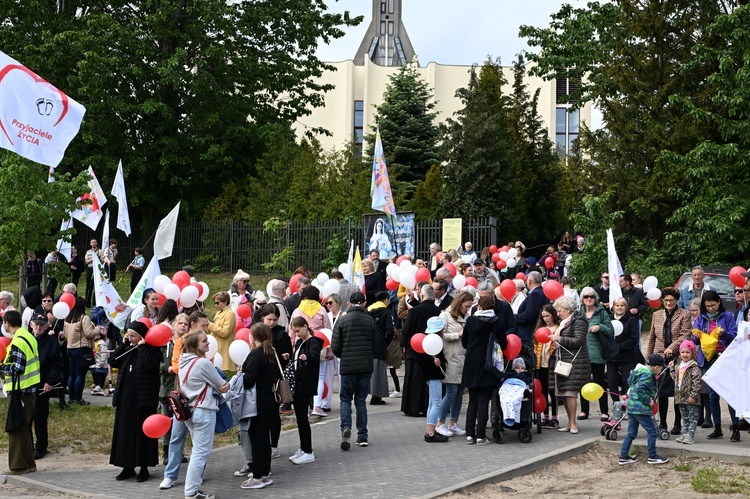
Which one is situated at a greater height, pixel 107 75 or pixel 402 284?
pixel 107 75

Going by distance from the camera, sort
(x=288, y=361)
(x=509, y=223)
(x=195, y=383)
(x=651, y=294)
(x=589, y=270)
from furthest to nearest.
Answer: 1. (x=509, y=223)
2. (x=589, y=270)
3. (x=651, y=294)
4. (x=288, y=361)
5. (x=195, y=383)

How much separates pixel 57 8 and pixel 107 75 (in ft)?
17.7

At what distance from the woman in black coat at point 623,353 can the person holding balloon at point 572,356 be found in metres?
0.69

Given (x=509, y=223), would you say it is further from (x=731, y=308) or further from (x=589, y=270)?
(x=731, y=308)

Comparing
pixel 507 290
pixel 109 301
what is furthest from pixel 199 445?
pixel 109 301

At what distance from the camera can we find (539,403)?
481 inches

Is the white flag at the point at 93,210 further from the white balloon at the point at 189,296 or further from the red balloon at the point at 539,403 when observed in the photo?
the red balloon at the point at 539,403

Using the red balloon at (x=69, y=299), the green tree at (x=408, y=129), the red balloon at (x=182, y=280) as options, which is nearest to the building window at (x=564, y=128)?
the green tree at (x=408, y=129)

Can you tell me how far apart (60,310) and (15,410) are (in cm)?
335

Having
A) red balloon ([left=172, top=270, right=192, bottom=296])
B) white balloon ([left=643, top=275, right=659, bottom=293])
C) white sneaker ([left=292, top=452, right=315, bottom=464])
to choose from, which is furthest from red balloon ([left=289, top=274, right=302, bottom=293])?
white balloon ([left=643, top=275, right=659, bottom=293])

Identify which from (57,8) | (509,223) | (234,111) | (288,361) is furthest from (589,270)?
Result: (57,8)

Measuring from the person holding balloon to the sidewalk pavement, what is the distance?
0.50 meters

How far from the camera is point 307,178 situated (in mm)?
32125

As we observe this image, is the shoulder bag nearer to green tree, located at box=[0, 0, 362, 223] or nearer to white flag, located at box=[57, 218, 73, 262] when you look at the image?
white flag, located at box=[57, 218, 73, 262]
